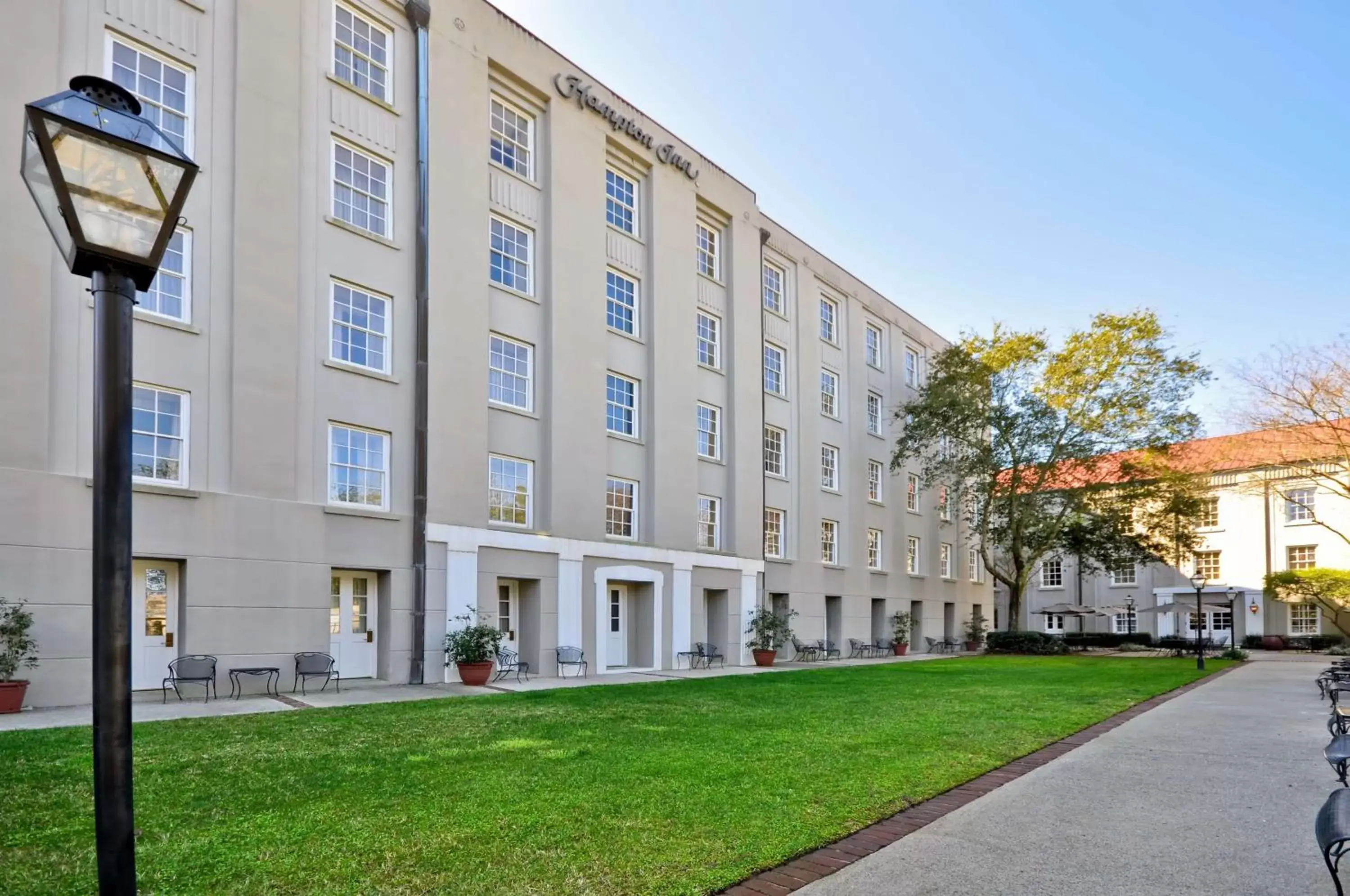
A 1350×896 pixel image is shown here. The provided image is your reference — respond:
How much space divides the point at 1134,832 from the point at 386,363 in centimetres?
1564

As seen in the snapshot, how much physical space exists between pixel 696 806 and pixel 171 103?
15.1m

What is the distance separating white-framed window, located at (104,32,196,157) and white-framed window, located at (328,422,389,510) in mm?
5579

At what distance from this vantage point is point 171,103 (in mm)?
16062

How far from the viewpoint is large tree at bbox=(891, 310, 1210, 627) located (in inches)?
1436

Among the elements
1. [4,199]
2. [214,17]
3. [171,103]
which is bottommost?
[4,199]

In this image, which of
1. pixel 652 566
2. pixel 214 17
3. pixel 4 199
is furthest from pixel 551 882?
pixel 652 566

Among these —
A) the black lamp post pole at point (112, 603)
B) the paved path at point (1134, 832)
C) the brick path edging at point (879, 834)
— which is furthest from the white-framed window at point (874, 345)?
the black lamp post pole at point (112, 603)

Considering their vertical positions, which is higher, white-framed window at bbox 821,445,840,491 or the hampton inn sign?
the hampton inn sign

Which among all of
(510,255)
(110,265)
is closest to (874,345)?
(510,255)

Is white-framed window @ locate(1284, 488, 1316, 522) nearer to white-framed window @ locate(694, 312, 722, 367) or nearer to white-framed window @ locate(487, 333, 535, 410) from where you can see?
white-framed window @ locate(694, 312, 722, 367)

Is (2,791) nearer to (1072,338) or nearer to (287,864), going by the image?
(287,864)

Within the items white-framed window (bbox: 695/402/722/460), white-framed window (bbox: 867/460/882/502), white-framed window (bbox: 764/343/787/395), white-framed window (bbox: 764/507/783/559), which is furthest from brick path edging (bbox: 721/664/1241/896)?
white-framed window (bbox: 867/460/882/502)

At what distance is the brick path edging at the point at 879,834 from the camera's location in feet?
18.1

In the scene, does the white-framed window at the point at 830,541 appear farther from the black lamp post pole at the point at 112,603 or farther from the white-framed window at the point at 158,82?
the black lamp post pole at the point at 112,603
